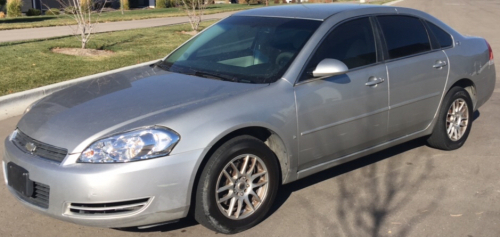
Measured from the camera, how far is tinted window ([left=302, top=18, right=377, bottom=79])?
5175 millimetres

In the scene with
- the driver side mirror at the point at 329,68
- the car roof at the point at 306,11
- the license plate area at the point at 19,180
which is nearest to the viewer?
the license plate area at the point at 19,180

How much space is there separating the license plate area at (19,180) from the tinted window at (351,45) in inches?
93.8

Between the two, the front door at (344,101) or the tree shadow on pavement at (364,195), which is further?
the front door at (344,101)

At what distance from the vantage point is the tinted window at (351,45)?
518 centimetres

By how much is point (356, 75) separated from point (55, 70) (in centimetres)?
680

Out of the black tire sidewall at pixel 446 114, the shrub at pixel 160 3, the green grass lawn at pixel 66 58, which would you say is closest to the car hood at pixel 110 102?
the black tire sidewall at pixel 446 114

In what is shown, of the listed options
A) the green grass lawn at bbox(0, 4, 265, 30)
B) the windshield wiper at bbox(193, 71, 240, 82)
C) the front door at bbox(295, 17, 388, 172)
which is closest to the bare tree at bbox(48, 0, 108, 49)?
the green grass lawn at bbox(0, 4, 265, 30)

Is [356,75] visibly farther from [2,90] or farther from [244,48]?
[2,90]

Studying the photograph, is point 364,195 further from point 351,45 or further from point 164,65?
point 164,65

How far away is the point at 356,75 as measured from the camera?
5.25 m

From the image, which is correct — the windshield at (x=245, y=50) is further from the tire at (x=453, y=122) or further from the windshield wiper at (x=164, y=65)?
the tire at (x=453, y=122)

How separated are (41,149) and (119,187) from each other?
0.71 m

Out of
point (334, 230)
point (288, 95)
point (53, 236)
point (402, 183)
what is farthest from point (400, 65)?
point (53, 236)

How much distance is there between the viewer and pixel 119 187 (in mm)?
3920
